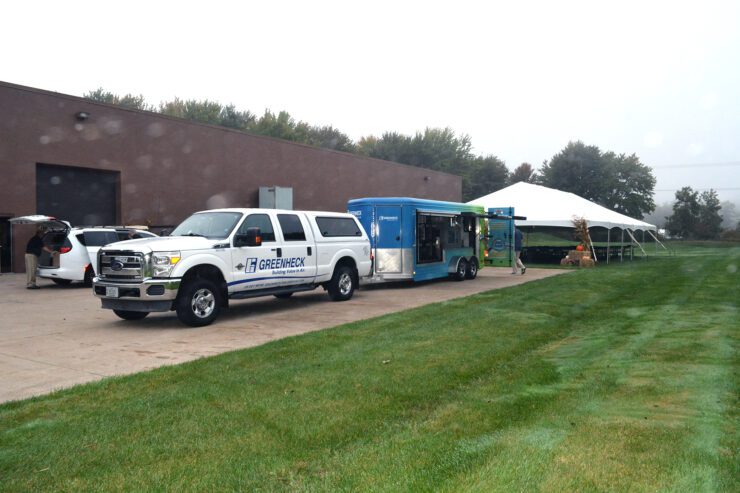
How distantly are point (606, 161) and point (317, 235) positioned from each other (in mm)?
70132

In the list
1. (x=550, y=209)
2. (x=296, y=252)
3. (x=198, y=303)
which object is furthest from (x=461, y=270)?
(x=550, y=209)

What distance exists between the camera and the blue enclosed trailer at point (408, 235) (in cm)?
1669

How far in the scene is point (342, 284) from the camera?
13609 mm

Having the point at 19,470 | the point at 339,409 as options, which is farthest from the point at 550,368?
the point at 19,470

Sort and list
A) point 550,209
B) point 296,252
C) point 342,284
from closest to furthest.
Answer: point 296,252 → point 342,284 → point 550,209

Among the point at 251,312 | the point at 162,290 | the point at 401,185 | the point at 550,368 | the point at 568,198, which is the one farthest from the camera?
the point at 401,185

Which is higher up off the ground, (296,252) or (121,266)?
(296,252)

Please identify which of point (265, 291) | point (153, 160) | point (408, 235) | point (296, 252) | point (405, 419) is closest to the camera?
point (405, 419)

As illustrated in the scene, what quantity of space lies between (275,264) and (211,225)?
4.51 feet

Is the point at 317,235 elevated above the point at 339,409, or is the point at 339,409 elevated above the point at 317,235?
the point at 317,235

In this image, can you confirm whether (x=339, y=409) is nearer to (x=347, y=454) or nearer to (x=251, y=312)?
(x=347, y=454)

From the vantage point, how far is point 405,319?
10391mm

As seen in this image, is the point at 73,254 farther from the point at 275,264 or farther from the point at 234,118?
the point at 234,118

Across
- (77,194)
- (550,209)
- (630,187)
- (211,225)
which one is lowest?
(211,225)
